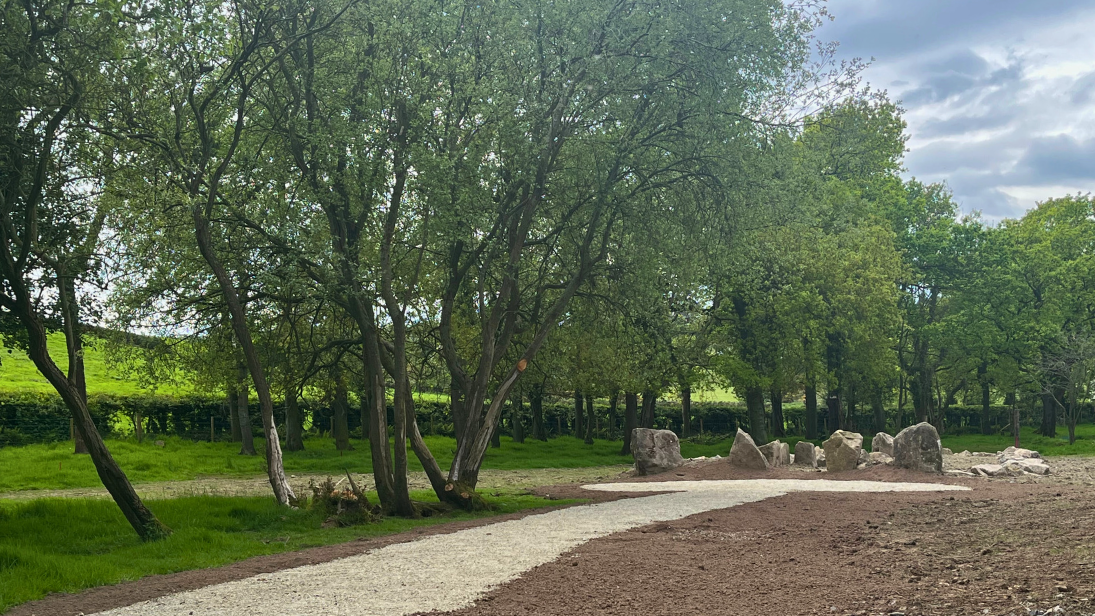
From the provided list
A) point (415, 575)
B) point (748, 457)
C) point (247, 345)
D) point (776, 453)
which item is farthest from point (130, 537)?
point (776, 453)

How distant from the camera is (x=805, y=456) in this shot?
3105 cm

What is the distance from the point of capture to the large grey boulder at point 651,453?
95.8ft

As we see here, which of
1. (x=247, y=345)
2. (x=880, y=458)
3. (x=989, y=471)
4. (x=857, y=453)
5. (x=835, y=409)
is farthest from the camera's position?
(x=835, y=409)

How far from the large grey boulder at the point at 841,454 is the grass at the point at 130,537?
14.6m

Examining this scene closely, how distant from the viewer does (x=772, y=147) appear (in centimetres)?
1911

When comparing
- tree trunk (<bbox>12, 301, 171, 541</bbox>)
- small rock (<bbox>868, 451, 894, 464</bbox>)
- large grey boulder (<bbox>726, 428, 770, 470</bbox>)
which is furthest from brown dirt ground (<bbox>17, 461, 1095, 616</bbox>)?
small rock (<bbox>868, 451, 894, 464</bbox>)

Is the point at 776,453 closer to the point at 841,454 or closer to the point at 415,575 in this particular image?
the point at 841,454

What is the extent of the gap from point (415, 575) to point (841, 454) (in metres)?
20.9

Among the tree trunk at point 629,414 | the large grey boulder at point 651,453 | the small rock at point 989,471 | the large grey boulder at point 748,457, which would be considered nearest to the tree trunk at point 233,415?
the tree trunk at point 629,414

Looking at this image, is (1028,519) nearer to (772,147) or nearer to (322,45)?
(772,147)

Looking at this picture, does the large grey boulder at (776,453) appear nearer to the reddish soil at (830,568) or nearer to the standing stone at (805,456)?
the standing stone at (805,456)

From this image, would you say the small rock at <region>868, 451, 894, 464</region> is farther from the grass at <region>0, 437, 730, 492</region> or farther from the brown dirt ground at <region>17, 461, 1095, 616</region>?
the brown dirt ground at <region>17, 461, 1095, 616</region>

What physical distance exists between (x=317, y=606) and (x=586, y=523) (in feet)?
23.3

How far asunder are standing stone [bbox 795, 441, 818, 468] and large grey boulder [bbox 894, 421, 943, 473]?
3.70 metres
